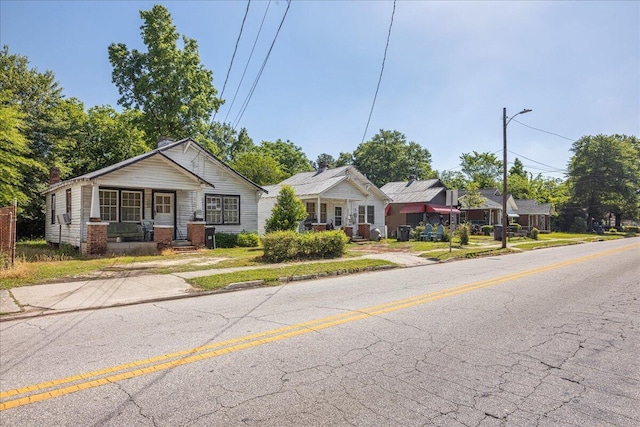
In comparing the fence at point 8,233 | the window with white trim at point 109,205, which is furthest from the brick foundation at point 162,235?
the fence at point 8,233

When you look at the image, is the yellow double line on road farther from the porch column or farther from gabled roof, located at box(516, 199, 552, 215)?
gabled roof, located at box(516, 199, 552, 215)

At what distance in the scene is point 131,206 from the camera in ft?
65.6

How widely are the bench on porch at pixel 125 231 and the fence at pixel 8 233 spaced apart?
6420 millimetres

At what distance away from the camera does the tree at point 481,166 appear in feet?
271

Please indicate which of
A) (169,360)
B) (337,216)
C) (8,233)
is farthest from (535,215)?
(169,360)

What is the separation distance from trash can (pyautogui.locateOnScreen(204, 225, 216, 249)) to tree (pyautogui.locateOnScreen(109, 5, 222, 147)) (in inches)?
695

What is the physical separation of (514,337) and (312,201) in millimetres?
22406

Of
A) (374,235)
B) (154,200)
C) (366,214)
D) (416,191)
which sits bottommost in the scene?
(374,235)

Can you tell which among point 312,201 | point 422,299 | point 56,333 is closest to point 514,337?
point 422,299

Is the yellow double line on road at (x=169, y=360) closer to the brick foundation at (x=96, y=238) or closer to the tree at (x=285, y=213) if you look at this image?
the tree at (x=285, y=213)

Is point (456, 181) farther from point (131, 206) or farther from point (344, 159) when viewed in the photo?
point (131, 206)

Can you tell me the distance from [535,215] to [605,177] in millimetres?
9557

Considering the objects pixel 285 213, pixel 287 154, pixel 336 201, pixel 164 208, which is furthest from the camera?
pixel 287 154

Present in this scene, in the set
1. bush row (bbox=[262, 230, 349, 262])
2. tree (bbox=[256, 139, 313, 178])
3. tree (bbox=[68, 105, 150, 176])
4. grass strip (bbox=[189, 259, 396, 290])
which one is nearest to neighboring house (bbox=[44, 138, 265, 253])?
bush row (bbox=[262, 230, 349, 262])
